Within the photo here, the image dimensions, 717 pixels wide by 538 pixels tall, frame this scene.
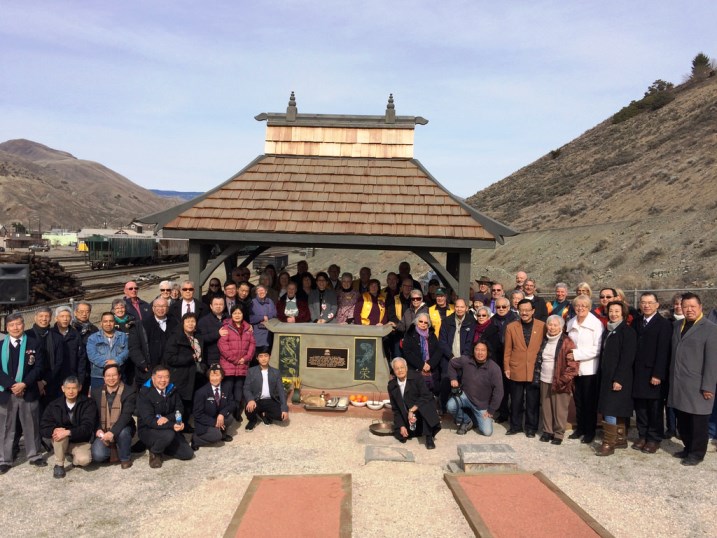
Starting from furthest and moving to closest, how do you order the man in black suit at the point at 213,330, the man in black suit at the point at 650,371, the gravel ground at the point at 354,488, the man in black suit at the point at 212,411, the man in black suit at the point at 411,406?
1. the man in black suit at the point at 213,330
2. the man in black suit at the point at 411,406
3. the man in black suit at the point at 212,411
4. the man in black suit at the point at 650,371
5. the gravel ground at the point at 354,488

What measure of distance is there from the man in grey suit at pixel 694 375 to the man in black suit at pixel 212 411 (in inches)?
229

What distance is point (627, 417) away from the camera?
6.80 m

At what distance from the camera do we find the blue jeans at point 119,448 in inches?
248

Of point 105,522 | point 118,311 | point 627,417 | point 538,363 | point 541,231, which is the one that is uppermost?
point 541,231

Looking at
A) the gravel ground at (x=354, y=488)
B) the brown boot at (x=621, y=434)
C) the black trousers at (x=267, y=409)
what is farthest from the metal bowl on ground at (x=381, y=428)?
the brown boot at (x=621, y=434)

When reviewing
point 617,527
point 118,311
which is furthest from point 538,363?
point 118,311

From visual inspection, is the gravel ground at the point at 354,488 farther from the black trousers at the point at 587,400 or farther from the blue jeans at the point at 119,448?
the black trousers at the point at 587,400

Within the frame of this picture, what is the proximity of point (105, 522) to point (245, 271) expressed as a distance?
5277 millimetres

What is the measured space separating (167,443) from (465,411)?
4.12m

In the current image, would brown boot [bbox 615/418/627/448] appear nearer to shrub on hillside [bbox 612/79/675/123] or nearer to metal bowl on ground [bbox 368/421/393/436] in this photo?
metal bowl on ground [bbox 368/421/393/436]

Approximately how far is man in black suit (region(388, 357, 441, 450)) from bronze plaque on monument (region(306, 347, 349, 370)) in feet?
5.65

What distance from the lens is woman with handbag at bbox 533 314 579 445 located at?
22.9 feet

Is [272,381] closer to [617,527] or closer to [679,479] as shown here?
[617,527]

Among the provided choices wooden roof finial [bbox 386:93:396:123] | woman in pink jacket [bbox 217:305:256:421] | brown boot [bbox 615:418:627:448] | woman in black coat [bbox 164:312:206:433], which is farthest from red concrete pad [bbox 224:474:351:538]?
wooden roof finial [bbox 386:93:396:123]
